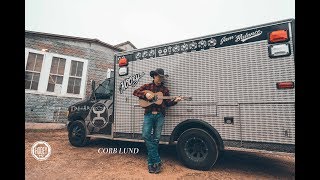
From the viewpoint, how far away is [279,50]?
3959 millimetres

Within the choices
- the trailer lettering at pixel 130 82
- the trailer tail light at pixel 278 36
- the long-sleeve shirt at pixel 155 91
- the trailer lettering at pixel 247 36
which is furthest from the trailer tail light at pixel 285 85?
the trailer lettering at pixel 130 82

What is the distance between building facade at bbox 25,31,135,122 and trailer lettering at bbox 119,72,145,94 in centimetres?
631

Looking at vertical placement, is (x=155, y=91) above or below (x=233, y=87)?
below

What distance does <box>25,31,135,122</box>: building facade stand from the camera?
1017 centimetres

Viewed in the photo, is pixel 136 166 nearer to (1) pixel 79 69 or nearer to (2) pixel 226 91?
→ (2) pixel 226 91

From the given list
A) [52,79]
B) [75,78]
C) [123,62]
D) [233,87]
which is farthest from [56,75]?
[233,87]

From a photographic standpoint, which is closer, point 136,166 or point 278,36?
point 278,36

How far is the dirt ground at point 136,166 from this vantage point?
429cm

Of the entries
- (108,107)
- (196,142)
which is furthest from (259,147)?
(108,107)

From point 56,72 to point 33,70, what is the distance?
977 mm

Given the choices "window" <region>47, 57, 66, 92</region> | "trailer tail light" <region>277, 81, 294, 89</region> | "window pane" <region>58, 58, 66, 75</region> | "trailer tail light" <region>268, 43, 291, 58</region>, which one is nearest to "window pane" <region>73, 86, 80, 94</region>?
"window" <region>47, 57, 66, 92</region>

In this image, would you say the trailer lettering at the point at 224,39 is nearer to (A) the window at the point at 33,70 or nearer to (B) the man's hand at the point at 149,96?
(B) the man's hand at the point at 149,96

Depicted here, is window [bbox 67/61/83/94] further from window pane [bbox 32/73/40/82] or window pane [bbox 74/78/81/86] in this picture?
window pane [bbox 32/73/40/82]
